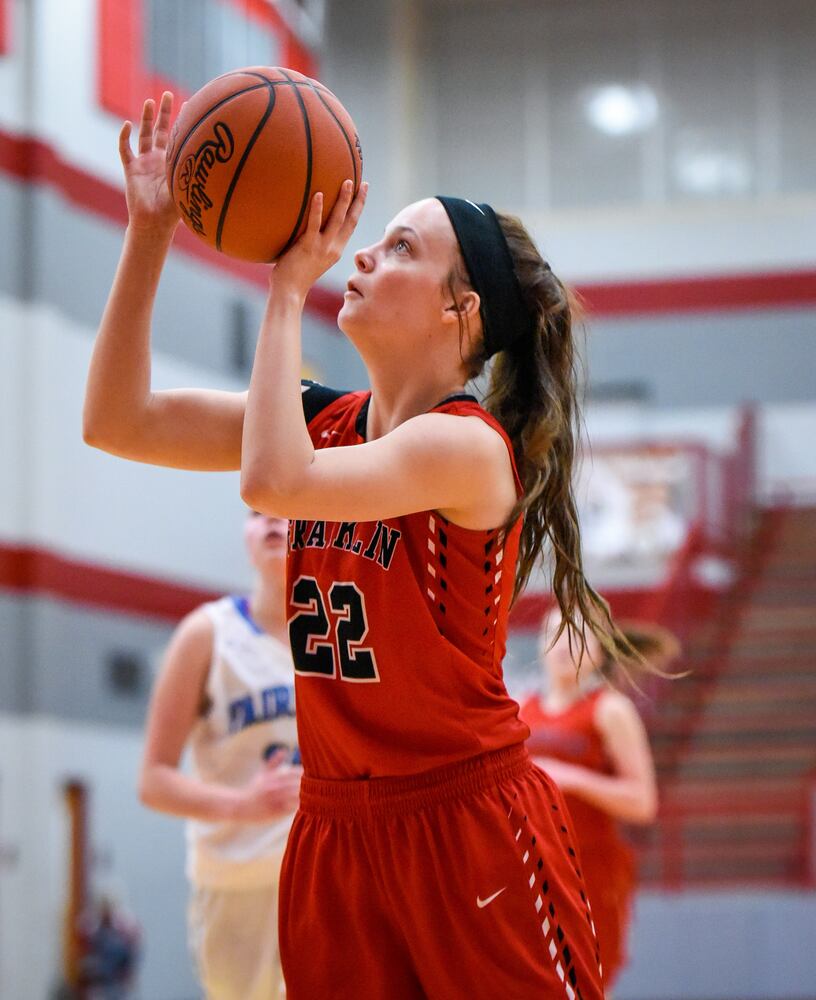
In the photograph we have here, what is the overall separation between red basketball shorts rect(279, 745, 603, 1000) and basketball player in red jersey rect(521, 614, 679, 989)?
2.65 metres

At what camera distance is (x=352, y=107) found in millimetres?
16516

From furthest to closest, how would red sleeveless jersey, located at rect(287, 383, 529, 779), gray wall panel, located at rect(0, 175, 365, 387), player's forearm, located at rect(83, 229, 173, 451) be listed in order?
gray wall panel, located at rect(0, 175, 365, 387)
player's forearm, located at rect(83, 229, 173, 451)
red sleeveless jersey, located at rect(287, 383, 529, 779)

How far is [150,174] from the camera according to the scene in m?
2.92

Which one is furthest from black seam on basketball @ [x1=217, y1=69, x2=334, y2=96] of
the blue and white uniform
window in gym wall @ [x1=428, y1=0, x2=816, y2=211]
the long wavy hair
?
window in gym wall @ [x1=428, y1=0, x2=816, y2=211]

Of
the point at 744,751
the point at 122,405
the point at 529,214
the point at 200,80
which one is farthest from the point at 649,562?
the point at 122,405

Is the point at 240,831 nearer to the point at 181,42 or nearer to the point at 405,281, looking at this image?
the point at 405,281

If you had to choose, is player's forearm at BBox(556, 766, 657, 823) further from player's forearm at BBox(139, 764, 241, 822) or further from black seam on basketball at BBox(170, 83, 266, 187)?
black seam on basketball at BBox(170, 83, 266, 187)

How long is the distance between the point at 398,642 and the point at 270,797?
5.21 feet

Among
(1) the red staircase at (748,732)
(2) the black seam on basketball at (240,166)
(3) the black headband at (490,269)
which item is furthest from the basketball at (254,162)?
(1) the red staircase at (748,732)

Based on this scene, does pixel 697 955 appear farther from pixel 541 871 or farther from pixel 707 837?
pixel 541 871

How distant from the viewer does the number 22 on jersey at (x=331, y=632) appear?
2639mm

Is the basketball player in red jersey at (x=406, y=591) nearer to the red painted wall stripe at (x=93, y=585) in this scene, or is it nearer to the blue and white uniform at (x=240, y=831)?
the blue and white uniform at (x=240, y=831)

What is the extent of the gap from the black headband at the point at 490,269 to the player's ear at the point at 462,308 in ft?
0.06

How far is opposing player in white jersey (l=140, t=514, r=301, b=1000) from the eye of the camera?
4.34 meters
